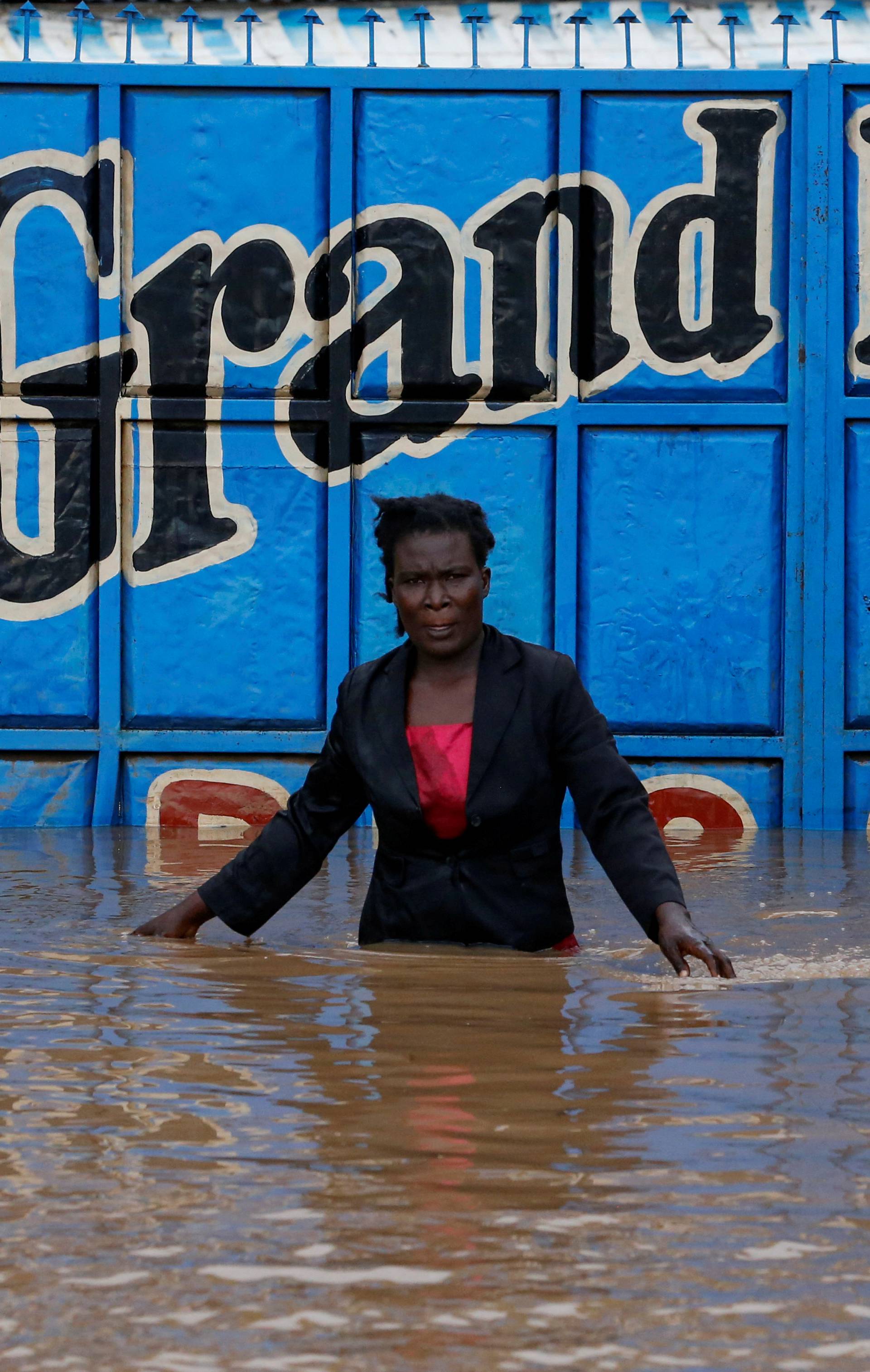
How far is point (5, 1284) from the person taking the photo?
152 centimetres

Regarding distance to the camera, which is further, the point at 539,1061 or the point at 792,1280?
the point at 539,1061

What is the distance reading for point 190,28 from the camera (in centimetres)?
649

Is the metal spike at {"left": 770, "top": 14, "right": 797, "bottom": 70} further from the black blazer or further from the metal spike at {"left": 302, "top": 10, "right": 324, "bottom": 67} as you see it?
the black blazer

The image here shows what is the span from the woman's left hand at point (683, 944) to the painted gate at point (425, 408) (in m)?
3.36

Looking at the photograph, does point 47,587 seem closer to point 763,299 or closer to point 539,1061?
point 763,299

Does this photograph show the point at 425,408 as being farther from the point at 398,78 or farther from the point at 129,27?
the point at 129,27

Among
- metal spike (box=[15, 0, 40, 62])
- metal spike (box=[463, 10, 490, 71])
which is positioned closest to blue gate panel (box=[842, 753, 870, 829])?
metal spike (box=[463, 10, 490, 71])

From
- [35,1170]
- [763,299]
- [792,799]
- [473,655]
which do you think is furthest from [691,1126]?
[763,299]

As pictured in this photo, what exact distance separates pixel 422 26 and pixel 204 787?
3.18m

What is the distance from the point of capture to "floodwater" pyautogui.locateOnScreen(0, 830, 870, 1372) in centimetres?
144

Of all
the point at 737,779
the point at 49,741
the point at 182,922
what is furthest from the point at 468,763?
the point at 49,741

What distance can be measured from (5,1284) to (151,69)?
5782 millimetres

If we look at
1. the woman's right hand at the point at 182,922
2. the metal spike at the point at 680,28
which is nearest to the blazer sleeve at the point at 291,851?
the woman's right hand at the point at 182,922

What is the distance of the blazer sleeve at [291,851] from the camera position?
358cm
